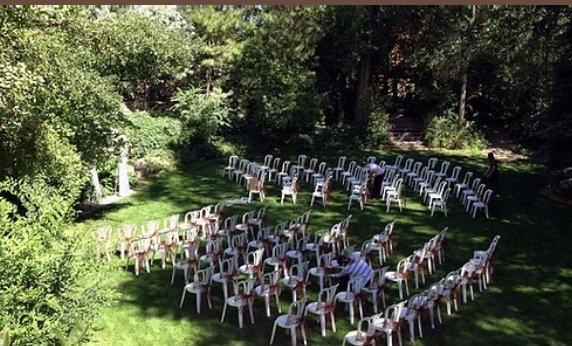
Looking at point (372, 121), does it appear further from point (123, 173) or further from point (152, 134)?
point (123, 173)

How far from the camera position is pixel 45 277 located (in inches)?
313

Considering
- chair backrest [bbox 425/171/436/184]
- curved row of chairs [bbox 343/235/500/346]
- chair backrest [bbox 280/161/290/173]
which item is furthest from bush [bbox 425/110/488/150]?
curved row of chairs [bbox 343/235/500/346]

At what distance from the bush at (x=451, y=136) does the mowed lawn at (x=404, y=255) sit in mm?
3796

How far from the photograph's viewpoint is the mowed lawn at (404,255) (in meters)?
11.0

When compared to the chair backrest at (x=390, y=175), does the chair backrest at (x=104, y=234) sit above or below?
below

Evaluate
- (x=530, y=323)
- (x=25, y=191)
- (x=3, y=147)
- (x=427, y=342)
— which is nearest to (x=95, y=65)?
(x=3, y=147)

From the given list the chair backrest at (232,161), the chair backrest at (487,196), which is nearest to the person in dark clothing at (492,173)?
the chair backrest at (487,196)

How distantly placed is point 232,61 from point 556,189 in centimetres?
1478

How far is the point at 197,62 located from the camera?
27.6 m

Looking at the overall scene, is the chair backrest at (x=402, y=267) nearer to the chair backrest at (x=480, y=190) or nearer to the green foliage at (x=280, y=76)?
the chair backrest at (x=480, y=190)

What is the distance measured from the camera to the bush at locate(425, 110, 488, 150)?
2677cm

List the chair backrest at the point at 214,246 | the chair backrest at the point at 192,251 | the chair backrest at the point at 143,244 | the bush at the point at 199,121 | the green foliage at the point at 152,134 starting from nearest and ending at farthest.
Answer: the chair backrest at the point at 192,251 → the chair backrest at the point at 214,246 → the chair backrest at the point at 143,244 → the green foliage at the point at 152,134 → the bush at the point at 199,121

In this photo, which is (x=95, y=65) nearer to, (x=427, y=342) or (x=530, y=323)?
(x=427, y=342)

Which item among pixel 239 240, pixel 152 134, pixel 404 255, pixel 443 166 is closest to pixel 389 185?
pixel 443 166
